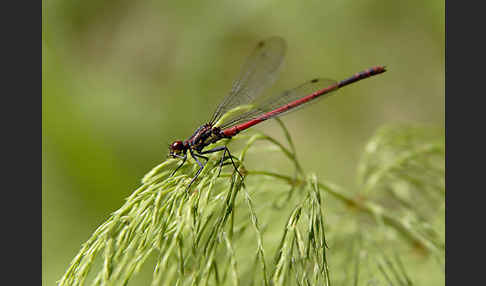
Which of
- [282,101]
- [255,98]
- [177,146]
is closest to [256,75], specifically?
[255,98]

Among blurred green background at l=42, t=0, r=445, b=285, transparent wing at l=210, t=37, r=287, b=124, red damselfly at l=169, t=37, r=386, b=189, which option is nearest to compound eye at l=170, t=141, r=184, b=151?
red damselfly at l=169, t=37, r=386, b=189

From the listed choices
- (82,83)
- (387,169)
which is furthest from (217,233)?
(82,83)

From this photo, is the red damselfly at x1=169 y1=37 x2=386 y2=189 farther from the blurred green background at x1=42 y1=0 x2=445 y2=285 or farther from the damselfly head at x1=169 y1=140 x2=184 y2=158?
Answer: the blurred green background at x1=42 y1=0 x2=445 y2=285

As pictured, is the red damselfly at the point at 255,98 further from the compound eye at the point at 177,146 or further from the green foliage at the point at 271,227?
the green foliage at the point at 271,227

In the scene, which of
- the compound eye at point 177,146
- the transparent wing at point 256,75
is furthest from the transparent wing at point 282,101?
the compound eye at point 177,146

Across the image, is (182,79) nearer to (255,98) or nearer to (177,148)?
(255,98)

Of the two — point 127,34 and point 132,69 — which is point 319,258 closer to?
point 132,69
